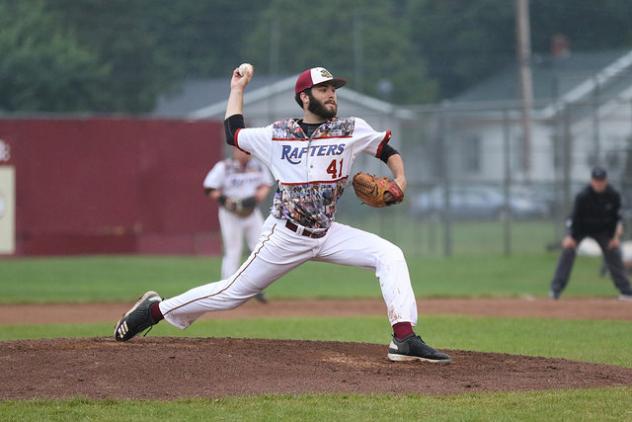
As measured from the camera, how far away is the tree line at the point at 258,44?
29.1 metres

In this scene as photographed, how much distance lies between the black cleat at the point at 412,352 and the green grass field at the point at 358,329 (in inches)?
36.2

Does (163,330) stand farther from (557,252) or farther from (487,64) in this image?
(487,64)

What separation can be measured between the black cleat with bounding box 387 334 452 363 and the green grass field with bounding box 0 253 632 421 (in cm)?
92

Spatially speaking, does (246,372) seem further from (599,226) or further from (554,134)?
(554,134)

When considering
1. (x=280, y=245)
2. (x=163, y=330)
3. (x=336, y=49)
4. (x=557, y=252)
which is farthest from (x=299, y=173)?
(x=336, y=49)

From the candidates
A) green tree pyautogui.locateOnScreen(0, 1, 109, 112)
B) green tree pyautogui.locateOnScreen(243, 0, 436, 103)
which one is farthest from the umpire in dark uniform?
green tree pyautogui.locateOnScreen(0, 1, 109, 112)

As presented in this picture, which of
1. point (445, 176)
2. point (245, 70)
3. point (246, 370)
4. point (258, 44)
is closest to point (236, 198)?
point (245, 70)

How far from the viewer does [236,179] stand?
14.4m

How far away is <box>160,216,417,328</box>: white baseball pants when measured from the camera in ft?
24.2

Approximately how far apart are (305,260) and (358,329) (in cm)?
366

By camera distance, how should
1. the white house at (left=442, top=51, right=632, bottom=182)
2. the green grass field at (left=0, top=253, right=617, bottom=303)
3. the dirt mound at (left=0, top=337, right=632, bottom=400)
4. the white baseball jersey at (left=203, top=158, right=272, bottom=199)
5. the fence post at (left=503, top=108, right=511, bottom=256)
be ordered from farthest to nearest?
the fence post at (left=503, top=108, right=511, bottom=256)
the white house at (left=442, top=51, right=632, bottom=182)
the green grass field at (left=0, top=253, right=617, bottom=303)
the white baseball jersey at (left=203, top=158, right=272, bottom=199)
the dirt mound at (left=0, top=337, right=632, bottom=400)

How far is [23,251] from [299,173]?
1614 centimetres

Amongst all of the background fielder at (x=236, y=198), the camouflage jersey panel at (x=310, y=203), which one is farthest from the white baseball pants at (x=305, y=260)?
the background fielder at (x=236, y=198)

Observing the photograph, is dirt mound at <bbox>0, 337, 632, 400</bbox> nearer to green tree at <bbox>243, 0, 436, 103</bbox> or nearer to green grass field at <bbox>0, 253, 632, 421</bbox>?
green grass field at <bbox>0, 253, 632, 421</bbox>
